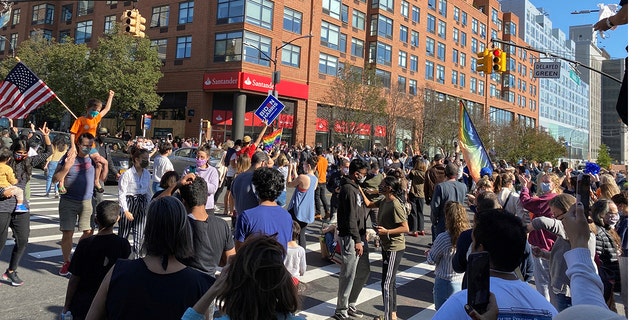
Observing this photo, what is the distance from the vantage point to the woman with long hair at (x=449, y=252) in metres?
4.39

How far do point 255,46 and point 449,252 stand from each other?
3423 cm

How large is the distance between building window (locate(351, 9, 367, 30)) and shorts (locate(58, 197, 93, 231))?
4251 cm

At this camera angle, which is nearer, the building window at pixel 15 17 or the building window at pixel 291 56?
the building window at pixel 291 56

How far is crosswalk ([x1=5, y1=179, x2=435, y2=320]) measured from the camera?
5.85 m

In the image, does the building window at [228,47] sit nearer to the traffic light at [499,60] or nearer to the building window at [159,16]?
the building window at [159,16]

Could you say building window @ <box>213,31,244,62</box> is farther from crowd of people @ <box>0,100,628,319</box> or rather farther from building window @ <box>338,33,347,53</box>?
crowd of people @ <box>0,100,628,319</box>

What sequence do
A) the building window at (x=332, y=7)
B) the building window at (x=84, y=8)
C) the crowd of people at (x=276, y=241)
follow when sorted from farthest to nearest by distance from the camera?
the building window at (x=84, y=8)
the building window at (x=332, y=7)
the crowd of people at (x=276, y=241)

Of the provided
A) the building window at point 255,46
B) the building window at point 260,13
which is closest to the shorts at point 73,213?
the building window at point 255,46

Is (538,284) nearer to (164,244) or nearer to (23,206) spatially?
(164,244)

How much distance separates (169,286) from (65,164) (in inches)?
199

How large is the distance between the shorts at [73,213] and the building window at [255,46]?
29843 millimetres

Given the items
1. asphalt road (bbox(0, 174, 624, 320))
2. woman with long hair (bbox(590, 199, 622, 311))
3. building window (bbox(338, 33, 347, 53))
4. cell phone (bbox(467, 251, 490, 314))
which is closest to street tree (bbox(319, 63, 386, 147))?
building window (bbox(338, 33, 347, 53))

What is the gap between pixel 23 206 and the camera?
5785 mm

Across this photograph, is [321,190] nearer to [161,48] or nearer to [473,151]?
[473,151]
